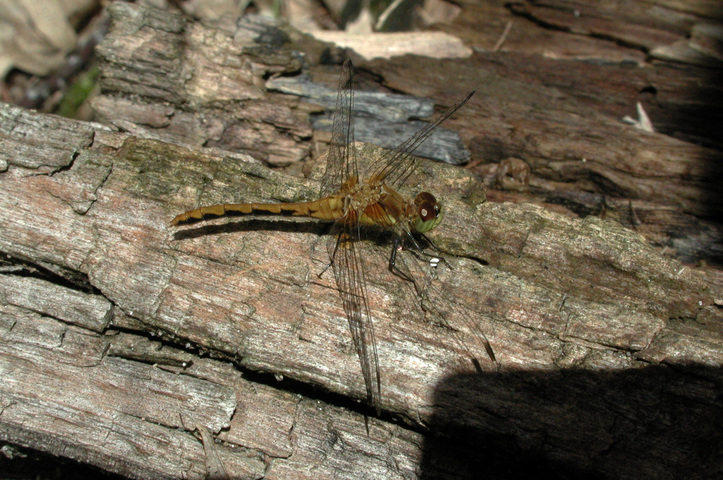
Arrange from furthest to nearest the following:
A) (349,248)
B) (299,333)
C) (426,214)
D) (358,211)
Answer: (358,211) < (349,248) < (426,214) < (299,333)

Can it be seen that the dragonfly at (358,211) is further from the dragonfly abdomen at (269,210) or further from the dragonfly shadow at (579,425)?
the dragonfly shadow at (579,425)

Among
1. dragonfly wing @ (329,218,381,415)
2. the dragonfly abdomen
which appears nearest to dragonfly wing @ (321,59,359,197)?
the dragonfly abdomen

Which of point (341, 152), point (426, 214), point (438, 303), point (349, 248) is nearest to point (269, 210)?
point (349, 248)

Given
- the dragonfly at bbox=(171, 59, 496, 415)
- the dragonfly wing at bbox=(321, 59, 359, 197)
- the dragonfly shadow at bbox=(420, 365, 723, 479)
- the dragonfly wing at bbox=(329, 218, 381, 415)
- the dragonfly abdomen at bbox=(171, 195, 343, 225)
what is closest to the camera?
the dragonfly shadow at bbox=(420, 365, 723, 479)

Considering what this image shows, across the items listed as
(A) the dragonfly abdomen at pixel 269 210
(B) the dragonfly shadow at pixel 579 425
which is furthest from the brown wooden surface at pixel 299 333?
(A) the dragonfly abdomen at pixel 269 210

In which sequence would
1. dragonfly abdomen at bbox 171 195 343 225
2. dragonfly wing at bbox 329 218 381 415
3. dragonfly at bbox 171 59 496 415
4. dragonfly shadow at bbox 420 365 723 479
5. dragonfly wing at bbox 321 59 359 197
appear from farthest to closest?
dragonfly wing at bbox 321 59 359 197
dragonfly abdomen at bbox 171 195 343 225
dragonfly at bbox 171 59 496 415
dragonfly wing at bbox 329 218 381 415
dragonfly shadow at bbox 420 365 723 479

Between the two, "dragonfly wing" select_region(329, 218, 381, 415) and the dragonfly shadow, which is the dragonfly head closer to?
"dragonfly wing" select_region(329, 218, 381, 415)

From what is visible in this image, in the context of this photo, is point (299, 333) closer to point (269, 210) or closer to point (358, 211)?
point (269, 210)
